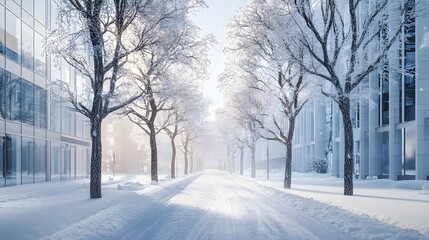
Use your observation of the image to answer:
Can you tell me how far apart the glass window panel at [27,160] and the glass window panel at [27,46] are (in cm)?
561

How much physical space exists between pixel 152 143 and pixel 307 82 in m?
11.6

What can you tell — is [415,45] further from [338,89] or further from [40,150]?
[40,150]

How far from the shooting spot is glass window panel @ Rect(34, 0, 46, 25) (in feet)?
109

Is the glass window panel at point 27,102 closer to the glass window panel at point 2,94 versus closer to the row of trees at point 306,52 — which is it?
the glass window panel at point 2,94

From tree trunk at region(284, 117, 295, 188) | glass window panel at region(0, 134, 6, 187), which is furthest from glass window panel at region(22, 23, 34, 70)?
tree trunk at region(284, 117, 295, 188)

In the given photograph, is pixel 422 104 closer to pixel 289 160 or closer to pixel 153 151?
pixel 289 160

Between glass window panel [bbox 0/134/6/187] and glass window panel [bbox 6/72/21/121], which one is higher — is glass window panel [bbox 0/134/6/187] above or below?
below

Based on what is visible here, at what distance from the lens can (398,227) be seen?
31.6 ft

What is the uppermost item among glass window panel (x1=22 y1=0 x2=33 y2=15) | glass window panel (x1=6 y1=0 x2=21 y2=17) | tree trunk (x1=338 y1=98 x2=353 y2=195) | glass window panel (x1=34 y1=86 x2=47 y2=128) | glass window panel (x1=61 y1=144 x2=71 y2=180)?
glass window panel (x1=22 y1=0 x2=33 y2=15)

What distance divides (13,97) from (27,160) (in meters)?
5.05

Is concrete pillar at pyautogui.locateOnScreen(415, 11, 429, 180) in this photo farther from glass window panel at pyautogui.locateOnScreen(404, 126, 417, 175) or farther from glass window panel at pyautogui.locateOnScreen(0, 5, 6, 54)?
glass window panel at pyautogui.locateOnScreen(0, 5, 6, 54)

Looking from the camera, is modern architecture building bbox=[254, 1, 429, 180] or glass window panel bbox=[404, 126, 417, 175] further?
glass window panel bbox=[404, 126, 417, 175]

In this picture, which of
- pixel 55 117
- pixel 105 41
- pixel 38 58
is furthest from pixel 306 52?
pixel 55 117

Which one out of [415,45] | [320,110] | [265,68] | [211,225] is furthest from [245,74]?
[320,110]
